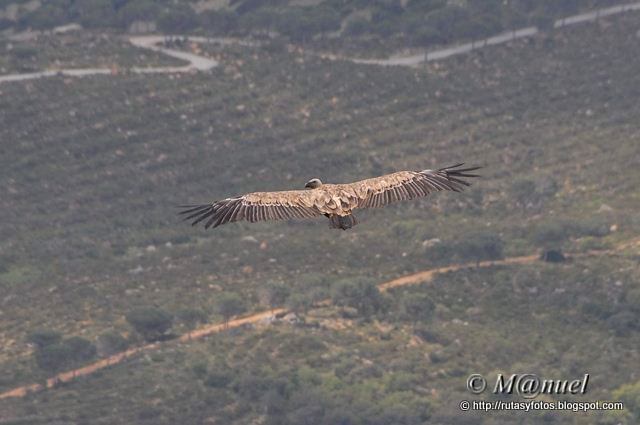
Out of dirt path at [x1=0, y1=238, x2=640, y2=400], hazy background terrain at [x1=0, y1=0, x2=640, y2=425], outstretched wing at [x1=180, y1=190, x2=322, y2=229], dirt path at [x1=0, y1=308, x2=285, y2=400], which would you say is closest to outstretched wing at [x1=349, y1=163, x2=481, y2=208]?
outstretched wing at [x1=180, y1=190, x2=322, y2=229]

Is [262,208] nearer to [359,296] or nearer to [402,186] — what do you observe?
[402,186]

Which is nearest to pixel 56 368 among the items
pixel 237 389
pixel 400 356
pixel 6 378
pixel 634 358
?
pixel 6 378

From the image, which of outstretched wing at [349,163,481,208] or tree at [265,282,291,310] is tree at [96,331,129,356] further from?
outstretched wing at [349,163,481,208]

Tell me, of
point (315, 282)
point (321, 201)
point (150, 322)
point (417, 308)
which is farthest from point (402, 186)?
point (315, 282)

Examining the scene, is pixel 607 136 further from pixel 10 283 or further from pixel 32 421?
pixel 32 421

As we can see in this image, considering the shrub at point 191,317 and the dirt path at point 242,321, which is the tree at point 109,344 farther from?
the shrub at point 191,317

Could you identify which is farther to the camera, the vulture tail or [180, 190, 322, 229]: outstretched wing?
[180, 190, 322, 229]: outstretched wing
